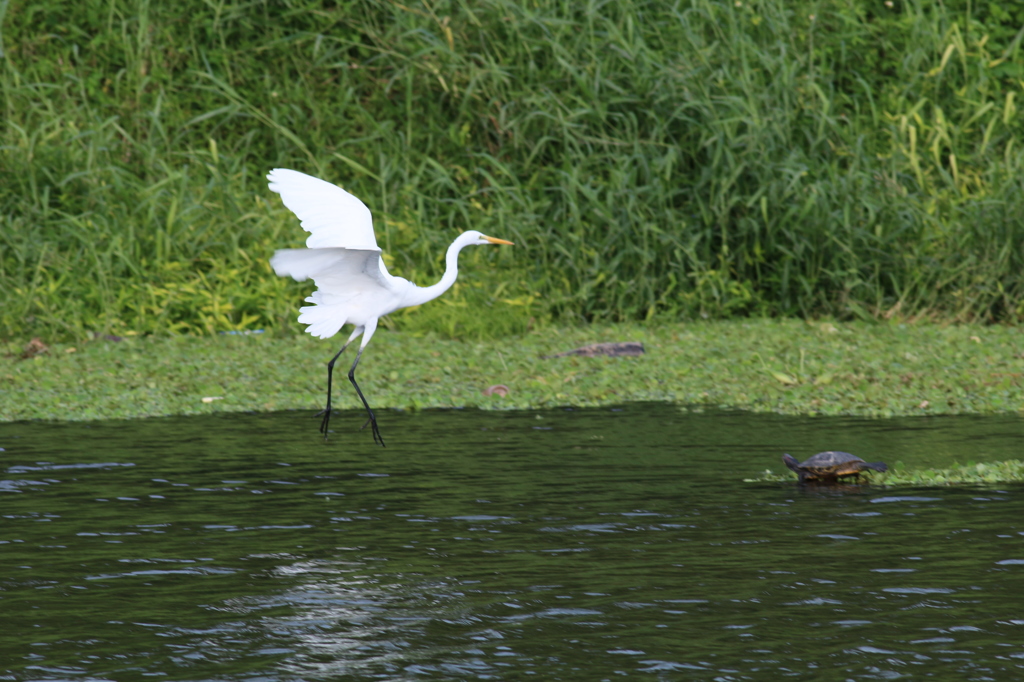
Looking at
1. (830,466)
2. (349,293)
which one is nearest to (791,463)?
(830,466)

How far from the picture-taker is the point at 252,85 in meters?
14.2

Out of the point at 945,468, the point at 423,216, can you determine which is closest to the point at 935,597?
the point at 945,468

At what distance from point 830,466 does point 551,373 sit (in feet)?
11.4

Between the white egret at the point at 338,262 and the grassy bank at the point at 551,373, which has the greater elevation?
the white egret at the point at 338,262

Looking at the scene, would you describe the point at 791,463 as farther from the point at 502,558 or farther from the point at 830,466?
the point at 502,558

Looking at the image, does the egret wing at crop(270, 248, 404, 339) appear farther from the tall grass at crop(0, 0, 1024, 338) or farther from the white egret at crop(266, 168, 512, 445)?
the tall grass at crop(0, 0, 1024, 338)

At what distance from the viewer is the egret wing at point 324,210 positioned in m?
7.19

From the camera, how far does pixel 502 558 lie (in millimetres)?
5426

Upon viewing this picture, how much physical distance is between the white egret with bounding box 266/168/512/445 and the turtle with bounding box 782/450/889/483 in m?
2.27

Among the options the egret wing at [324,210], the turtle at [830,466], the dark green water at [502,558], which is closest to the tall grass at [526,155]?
the dark green water at [502,558]

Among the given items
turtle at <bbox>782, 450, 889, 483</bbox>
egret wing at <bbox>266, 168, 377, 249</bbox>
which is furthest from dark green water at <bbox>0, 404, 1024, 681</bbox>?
egret wing at <bbox>266, 168, 377, 249</bbox>

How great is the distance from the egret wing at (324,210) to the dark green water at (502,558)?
1.18 metres

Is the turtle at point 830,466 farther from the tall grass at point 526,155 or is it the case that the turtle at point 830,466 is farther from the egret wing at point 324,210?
the tall grass at point 526,155

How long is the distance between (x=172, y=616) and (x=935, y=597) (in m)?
2.59
